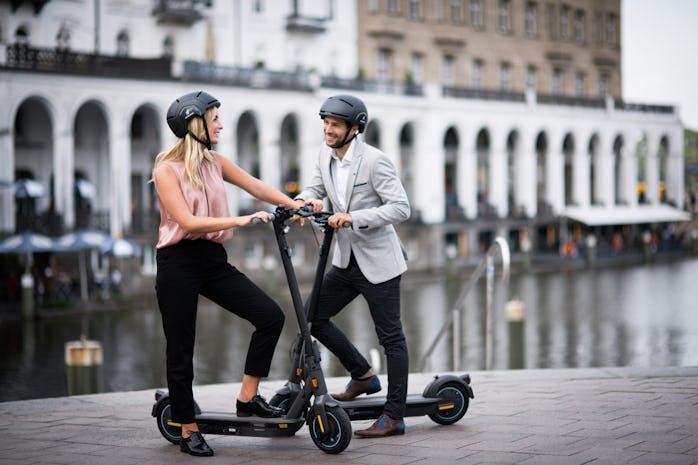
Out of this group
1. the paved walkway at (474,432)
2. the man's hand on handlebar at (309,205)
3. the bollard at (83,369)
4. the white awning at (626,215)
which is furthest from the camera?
the white awning at (626,215)

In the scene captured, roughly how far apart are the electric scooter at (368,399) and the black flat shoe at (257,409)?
129mm

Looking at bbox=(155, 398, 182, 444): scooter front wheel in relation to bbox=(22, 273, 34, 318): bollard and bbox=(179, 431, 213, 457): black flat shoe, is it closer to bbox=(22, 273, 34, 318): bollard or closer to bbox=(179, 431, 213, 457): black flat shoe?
bbox=(179, 431, 213, 457): black flat shoe

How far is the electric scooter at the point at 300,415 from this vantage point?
21.8 ft

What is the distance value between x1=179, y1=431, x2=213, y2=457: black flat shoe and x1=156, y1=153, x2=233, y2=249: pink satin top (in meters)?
1.17

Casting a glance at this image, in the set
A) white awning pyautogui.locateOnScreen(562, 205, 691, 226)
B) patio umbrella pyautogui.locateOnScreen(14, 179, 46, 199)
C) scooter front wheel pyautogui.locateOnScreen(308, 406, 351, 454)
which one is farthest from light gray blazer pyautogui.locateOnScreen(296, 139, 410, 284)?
white awning pyautogui.locateOnScreen(562, 205, 691, 226)

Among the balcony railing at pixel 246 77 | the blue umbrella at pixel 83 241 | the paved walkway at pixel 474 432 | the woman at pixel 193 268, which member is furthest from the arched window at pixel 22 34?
the woman at pixel 193 268

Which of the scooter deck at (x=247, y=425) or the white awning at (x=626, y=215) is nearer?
the scooter deck at (x=247, y=425)

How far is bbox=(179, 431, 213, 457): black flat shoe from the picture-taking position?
6711 millimetres

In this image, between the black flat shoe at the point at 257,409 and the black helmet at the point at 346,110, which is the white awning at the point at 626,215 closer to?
the black helmet at the point at 346,110

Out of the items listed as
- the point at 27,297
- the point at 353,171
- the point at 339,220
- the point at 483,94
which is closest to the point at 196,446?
the point at 339,220

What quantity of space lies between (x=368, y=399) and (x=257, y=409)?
755 millimetres

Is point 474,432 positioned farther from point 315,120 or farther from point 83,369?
point 315,120

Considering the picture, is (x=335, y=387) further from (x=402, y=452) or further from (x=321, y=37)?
(x=321, y=37)

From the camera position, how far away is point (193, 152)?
22.5 ft
